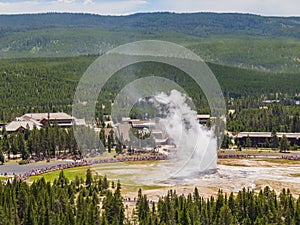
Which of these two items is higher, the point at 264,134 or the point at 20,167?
the point at 264,134

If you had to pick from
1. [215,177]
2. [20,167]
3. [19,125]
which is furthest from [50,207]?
[19,125]

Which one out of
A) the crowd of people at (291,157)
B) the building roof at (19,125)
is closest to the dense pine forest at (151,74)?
the building roof at (19,125)

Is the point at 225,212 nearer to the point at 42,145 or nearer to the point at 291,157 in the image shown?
the point at 291,157

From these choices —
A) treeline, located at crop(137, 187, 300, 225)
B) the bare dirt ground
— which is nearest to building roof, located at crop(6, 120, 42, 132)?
the bare dirt ground

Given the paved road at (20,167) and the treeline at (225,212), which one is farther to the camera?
the paved road at (20,167)

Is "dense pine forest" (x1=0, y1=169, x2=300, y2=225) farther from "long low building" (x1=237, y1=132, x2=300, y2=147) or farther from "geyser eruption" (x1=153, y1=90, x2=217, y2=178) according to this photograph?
"long low building" (x1=237, y1=132, x2=300, y2=147)

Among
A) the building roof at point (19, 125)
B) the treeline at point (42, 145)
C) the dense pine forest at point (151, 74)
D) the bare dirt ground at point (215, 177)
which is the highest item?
the dense pine forest at point (151, 74)

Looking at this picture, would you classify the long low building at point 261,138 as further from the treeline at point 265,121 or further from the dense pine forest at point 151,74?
the dense pine forest at point 151,74

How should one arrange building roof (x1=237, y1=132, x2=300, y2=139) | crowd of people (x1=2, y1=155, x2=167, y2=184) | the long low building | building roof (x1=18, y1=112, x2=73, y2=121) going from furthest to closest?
building roof (x1=18, y1=112, x2=73, y2=121)
building roof (x1=237, y1=132, x2=300, y2=139)
the long low building
crowd of people (x1=2, y1=155, x2=167, y2=184)
